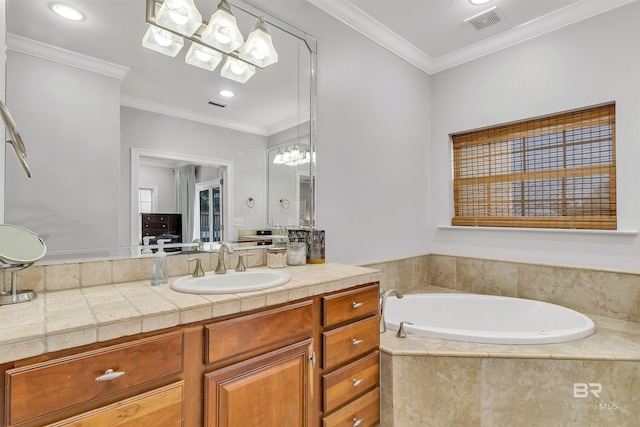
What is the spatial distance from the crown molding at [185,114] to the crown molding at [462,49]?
38.8 inches

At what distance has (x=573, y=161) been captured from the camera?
7.93 ft

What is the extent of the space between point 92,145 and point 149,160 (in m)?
0.23

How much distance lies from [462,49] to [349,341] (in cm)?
267

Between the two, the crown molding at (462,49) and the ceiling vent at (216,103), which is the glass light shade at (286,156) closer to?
the ceiling vent at (216,103)

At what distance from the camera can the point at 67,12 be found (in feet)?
4.32

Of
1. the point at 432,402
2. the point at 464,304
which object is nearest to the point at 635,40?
the point at 464,304

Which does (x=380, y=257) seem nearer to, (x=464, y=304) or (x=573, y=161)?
(x=464, y=304)

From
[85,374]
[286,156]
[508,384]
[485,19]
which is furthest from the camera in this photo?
[485,19]

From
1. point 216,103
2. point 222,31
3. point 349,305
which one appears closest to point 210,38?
point 222,31

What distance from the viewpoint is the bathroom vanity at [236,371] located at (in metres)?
0.82

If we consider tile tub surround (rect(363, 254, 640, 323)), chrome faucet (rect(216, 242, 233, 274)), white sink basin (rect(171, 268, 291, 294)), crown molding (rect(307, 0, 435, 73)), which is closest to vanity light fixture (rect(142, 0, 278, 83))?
crown molding (rect(307, 0, 435, 73))

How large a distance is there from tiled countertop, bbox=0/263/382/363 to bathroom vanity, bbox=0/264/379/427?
20 mm

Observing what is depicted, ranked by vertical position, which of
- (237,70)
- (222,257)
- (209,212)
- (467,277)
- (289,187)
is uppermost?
(237,70)
